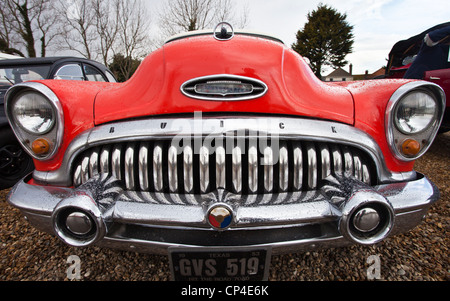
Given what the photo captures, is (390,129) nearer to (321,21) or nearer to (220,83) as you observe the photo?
(220,83)

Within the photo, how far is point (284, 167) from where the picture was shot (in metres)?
1.23

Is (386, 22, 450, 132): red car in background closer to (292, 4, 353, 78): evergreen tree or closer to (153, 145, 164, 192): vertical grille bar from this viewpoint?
(153, 145, 164, 192): vertical grille bar

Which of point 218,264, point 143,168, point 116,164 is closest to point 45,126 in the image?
point 116,164

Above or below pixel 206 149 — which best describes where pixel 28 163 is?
below

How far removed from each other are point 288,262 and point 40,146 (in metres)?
1.65

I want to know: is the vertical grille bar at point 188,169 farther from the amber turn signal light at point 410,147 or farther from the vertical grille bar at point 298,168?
the amber turn signal light at point 410,147

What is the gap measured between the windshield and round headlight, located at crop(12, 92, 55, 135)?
250 centimetres

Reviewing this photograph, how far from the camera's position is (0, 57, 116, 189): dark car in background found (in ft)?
8.79

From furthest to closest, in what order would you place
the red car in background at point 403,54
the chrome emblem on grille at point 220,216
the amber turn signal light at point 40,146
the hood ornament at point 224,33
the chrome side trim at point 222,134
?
the red car in background at point 403,54 < the hood ornament at point 224,33 < the amber turn signal light at point 40,146 < the chrome side trim at point 222,134 < the chrome emblem on grille at point 220,216

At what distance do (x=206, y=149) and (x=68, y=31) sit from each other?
20762 mm

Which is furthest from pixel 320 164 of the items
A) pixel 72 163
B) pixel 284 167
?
pixel 72 163

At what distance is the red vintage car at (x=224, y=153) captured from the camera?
1.08 m

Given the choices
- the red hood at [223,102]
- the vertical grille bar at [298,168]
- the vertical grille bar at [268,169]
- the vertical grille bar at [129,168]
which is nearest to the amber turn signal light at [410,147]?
the red hood at [223,102]

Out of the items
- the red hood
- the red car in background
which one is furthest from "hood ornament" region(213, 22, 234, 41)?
the red car in background
